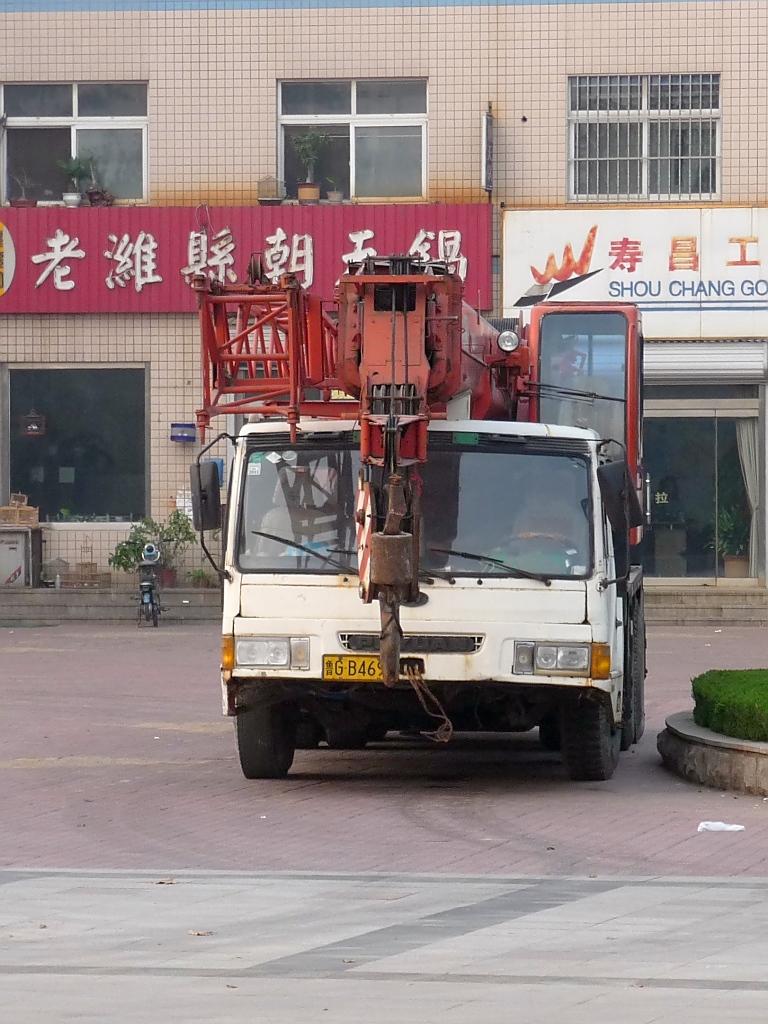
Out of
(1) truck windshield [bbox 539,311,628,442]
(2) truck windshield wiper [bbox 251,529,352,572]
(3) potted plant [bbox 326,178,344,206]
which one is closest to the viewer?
(2) truck windshield wiper [bbox 251,529,352,572]

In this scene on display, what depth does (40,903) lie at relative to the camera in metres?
7.87

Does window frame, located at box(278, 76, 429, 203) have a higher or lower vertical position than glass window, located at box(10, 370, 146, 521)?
higher

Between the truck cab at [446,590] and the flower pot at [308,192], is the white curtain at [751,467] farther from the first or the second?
the truck cab at [446,590]

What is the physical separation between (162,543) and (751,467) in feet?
29.6

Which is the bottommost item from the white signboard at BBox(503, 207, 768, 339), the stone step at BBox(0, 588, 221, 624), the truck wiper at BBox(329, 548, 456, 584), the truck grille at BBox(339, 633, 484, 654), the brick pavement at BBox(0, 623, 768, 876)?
the stone step at BBox(0, 588, 221, 624)

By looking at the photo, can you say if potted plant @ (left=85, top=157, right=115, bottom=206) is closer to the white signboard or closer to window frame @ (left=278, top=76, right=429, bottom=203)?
window frame @ (left=278, top=76, right=429, bottom=203)

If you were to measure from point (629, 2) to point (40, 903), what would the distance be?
22.2 meters

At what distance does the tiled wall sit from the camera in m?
27.3

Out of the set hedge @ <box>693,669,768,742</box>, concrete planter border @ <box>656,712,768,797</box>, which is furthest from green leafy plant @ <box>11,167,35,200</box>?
concrete planter border @ <box>656,712,768,797</box>

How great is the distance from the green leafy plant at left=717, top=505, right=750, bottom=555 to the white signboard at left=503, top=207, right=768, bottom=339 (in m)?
2.76

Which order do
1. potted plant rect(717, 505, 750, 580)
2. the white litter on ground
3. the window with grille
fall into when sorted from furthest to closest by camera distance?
potted plant rect(717, 505, 750, 580), the window with grille, the white litter on ground

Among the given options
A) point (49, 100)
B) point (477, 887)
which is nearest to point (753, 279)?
point (49, 100)

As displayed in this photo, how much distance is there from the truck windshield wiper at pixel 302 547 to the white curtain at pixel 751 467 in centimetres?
1774

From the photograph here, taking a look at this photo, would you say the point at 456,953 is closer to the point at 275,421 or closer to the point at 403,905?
the point at 403,905
